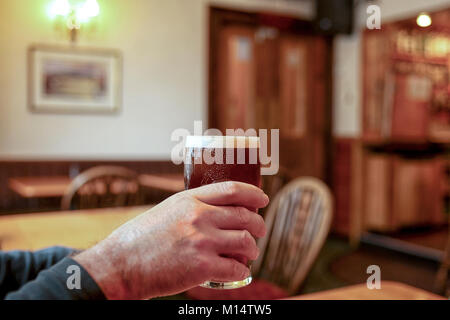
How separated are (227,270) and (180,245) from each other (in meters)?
0.05

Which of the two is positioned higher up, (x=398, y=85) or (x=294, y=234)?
(x=398, y=85)

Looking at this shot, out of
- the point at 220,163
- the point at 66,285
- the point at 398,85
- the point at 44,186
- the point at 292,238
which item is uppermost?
the point at 398,85

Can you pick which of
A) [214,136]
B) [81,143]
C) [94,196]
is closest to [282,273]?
[81,143]

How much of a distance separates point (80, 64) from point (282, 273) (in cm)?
107

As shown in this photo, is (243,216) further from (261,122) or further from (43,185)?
(43,185)

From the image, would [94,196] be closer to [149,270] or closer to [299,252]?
[299,252]

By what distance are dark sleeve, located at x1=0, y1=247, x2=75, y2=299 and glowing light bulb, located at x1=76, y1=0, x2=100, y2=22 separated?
38cm

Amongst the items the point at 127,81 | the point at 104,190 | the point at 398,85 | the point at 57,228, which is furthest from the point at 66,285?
the point at 398,85

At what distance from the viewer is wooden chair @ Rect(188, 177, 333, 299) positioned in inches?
60.7

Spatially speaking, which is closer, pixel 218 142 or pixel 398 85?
pixel 218 142

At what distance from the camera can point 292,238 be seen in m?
1.76

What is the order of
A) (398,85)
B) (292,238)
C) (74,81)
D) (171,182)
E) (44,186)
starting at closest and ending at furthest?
(171,182), (74,81), (292,238), (44,186), (398,85)

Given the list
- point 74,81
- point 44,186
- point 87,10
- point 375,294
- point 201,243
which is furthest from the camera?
point 44,186

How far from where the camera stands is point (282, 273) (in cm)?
172
